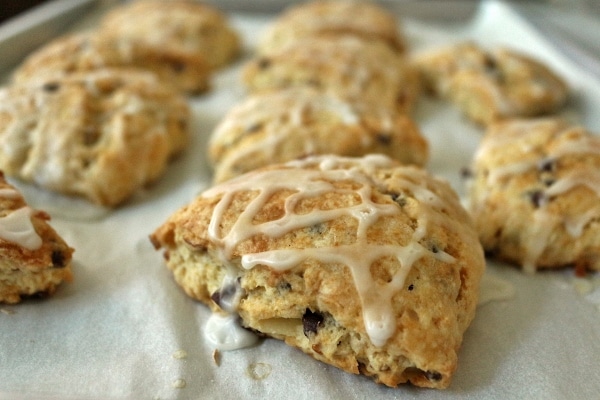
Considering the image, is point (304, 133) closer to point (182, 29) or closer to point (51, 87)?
point (51, 87)

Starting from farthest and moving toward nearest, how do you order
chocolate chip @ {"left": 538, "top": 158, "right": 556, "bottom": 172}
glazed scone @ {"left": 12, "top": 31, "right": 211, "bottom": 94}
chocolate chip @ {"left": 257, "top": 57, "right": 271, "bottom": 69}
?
1. chocolate chip @ {"left": 257, "top": 57, "right": 271, "bottom": 69}
2. glazed scone @ {"left": 12, "top": 31, "right": 211, "bottom": 94}
3. chocolate chip @ {"left": 538, "top": 158, "right": 556, "bottom": 172}

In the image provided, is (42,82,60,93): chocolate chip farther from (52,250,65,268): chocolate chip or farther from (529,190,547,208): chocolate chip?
(529,190,547,208): chocolate chip

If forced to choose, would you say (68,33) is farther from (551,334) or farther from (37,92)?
(551,334)

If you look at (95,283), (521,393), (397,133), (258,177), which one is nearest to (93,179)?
(95,283)

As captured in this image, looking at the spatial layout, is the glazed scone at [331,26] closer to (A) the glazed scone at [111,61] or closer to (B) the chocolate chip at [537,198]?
(A) the glazed scone at [111,61]

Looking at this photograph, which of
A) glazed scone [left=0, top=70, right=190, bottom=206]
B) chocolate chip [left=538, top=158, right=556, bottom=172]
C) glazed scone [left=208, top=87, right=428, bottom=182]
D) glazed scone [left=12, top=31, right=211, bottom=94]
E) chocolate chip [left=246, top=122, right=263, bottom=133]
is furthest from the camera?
glazed scone [left=12, top=31, right=211, bottom=94]

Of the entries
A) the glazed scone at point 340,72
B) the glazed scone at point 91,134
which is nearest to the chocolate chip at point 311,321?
the glazed scone at point 91,134

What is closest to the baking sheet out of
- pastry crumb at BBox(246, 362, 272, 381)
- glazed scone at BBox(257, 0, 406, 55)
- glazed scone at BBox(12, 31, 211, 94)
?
pastry crumb at BBox(246, 362, 272, 381)
